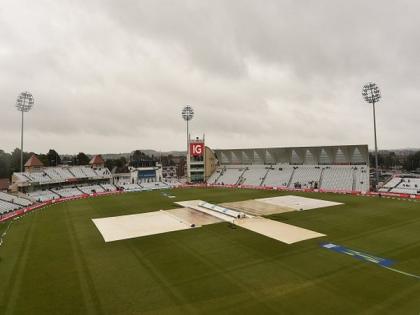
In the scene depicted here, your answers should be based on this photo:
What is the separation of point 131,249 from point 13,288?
8.38 m

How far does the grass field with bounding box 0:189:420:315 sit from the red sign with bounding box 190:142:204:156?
56.0 meters

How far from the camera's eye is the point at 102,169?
80500mm

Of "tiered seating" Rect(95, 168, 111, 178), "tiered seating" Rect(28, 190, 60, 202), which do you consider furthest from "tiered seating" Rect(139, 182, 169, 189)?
"tiered seating" Rect(28, 190, 60, 202)

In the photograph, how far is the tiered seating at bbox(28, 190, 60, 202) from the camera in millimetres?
56350

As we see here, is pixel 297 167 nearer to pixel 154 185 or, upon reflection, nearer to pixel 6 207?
pixel 154 185

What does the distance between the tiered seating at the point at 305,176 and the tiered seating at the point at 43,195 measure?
5616 centimetres

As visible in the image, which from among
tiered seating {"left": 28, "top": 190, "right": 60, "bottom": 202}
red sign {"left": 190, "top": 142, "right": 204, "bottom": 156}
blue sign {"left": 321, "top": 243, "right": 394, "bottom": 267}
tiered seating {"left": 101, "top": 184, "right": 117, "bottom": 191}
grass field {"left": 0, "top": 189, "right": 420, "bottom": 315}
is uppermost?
→ red sign {"left": 190, "top": 142, "right": 204, "bottom": 156}

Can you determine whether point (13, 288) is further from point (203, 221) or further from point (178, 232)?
point (203, 221)

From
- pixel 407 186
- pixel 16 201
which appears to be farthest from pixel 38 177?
pixel 407 186

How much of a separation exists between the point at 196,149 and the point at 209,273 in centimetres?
6847

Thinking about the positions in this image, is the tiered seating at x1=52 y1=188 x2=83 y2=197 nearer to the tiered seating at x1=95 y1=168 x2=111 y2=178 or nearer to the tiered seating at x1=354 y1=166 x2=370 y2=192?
the tiered seating at x1=95 y1=168 x2=111 y2=178

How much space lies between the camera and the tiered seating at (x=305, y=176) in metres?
68.3

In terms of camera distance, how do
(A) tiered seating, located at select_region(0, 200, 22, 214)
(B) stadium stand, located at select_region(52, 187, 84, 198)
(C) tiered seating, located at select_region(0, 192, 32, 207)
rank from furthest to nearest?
(B) stadium stand, located at select_region(52, 187, 84, 198) → (C) tiered seating, located at select_region(0, 192, 32, 207) → (A) tiered seating, located at select_region(0, 200, 22, 214)

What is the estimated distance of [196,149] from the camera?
85188 mm
